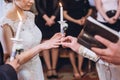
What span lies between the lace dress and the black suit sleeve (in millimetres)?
734

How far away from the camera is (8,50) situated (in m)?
2.68

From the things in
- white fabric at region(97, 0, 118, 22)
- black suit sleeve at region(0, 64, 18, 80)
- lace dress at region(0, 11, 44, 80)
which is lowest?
white fabric at region(97, 0, 118, 22)

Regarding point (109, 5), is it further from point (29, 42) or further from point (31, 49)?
point (31, 49)

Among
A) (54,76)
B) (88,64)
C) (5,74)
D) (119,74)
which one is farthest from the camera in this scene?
(88,64)

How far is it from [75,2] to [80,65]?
3.14ft

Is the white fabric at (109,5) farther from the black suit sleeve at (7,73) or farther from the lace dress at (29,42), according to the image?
the black suit sleeve at (7,73)

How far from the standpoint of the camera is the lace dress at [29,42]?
2.75 m

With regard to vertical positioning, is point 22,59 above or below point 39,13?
above

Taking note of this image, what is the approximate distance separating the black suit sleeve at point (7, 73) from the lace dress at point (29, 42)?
0.73 meters

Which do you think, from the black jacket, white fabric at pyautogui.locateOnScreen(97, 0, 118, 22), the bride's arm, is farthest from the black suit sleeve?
white fabric at pyautogui.locateOnScreen(97, 0, 118, 22)

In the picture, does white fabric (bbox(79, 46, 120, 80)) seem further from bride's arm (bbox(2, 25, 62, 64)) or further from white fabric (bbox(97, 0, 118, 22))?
white fabric (bbox(97, 0, 118, 22))

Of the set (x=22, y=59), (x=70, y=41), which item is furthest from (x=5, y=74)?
(x=70, y=41)

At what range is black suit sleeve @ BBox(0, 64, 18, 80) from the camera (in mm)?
1938

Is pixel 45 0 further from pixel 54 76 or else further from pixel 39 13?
pixel 54 76
